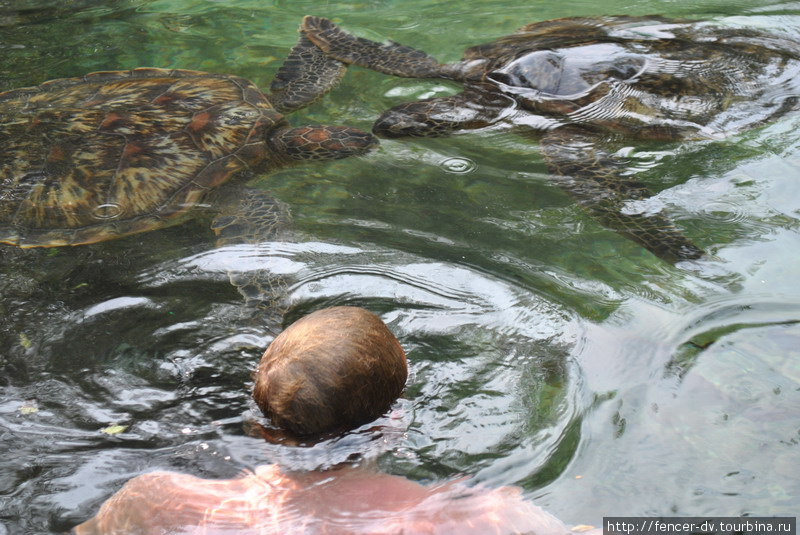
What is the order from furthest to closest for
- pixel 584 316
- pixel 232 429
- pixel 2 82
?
pixel 2 82
pixel 584 316
pixel 232 429

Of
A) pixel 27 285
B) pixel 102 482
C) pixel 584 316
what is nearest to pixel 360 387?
pixel 102 482

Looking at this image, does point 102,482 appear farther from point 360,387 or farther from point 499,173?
point 499,173

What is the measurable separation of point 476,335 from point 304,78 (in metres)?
2.98

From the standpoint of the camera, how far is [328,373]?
1813mm

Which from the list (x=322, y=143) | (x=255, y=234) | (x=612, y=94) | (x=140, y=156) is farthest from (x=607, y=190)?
(x=140, y=156)

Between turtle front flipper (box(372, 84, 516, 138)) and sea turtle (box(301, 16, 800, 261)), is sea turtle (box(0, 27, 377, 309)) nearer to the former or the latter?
turtle front flipper (box(372, 84, 516, 138))

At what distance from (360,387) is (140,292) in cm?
153

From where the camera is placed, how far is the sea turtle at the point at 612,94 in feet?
12.8

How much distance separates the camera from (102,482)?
2.01 meters

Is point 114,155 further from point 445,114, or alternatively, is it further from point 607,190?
point 607,190

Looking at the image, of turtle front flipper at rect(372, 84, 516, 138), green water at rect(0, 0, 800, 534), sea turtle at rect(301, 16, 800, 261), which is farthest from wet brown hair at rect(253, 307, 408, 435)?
turtle front flipper at rect(372, 84, 516, 138)

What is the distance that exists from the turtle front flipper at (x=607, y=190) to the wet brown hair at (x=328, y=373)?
1656mm

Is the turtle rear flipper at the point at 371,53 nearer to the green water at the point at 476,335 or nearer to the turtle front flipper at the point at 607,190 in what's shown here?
the green water at the point at 476,335

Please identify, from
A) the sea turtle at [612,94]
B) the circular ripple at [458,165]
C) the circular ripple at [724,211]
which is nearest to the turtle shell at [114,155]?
the sea turtle at [612,94]
